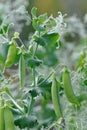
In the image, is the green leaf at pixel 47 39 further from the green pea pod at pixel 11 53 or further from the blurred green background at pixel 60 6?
the blurred green background at pixel 60 6

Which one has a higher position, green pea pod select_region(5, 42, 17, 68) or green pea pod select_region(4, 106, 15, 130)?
green pea pod select_region(5, 42, 17, 68)

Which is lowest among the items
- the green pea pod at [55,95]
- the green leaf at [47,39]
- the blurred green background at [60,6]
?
the green pea pod at [55,95]

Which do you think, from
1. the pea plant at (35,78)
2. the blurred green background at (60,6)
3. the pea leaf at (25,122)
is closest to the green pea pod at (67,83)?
the pea plant at (35,78)

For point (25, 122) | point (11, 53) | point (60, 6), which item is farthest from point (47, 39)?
point (60, 6)

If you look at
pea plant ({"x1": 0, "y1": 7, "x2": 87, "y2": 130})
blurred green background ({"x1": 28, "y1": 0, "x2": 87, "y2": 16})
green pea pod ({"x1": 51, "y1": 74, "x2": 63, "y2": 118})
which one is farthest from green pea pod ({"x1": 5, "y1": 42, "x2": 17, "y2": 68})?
blurred green background ({"x1": 28, "y1": 0, "x2": 87, "y2": 16})

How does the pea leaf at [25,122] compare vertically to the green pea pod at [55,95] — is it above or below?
below

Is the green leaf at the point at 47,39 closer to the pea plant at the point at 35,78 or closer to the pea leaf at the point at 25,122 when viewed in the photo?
the pea plant at the point at 35,78

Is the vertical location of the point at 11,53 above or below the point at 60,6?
below

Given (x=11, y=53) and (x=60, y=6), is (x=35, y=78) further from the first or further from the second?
(x=60, y=6)

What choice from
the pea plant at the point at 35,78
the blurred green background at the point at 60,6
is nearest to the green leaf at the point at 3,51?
the pea plant at the point at 35,78

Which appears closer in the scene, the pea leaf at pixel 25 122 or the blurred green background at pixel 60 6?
the pea leaf at pixel 25 122

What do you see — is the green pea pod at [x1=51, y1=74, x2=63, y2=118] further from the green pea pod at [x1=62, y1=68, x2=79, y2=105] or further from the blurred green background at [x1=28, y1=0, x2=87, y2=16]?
the blurred green background at [x1=28, y1=0, x2=87, y2=16]

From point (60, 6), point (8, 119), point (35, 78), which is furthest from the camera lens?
point (60, 6)
